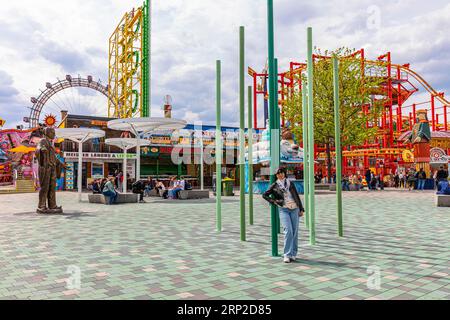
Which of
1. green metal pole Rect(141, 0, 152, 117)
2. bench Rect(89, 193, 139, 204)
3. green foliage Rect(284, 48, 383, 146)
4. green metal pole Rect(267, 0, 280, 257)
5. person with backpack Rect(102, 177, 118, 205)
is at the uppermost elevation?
green metal pole Rect(141, 0, 152, 117)

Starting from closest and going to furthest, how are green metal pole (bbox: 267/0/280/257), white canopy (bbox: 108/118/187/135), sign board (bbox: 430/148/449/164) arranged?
green metal pole (bbox: 267/0/280/257)
white canopy (bbox: 108/118/187/135)
sign board (bbox: 430/148/449/164)

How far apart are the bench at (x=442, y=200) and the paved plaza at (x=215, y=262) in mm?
4278

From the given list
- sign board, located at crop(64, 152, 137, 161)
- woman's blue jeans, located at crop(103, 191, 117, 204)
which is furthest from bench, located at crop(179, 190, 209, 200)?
sign board, located at crop(64, 152, 137, 161)

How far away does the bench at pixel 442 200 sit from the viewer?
1407cm

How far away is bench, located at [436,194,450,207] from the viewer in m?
14.1

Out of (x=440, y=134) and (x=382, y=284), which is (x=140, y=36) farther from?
(x=382, y=284)

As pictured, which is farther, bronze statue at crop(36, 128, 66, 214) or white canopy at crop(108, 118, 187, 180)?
white canopy at crop(108, 118, 187, 180)

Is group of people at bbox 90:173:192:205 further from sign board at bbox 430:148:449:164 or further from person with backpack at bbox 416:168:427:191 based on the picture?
sign board at bbox 430:148:449:164

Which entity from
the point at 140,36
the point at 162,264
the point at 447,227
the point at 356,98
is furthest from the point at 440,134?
the point at 162,264

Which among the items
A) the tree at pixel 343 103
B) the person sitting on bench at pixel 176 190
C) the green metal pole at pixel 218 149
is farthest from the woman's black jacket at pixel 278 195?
the tree at pixel 343 103

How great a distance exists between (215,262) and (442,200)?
11.8 metres

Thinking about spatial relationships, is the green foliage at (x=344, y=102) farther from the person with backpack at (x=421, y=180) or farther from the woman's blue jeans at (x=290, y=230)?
the woman's blue jeans at (x=290, y=230)

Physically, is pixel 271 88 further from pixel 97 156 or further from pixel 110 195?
pixel 97 156

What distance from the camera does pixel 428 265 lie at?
5613mm
